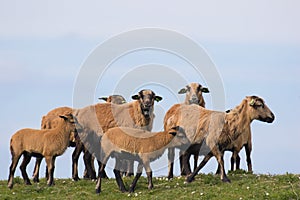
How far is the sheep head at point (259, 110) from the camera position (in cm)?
2180

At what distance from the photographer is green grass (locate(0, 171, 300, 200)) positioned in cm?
1789

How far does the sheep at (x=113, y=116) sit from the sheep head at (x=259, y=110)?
3115 millimetres

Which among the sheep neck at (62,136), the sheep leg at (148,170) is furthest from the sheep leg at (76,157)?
the sheep leg at (148,170)

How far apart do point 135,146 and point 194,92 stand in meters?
5.67

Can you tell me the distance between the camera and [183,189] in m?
19.1

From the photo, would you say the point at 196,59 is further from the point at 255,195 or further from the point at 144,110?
the point at 255,195

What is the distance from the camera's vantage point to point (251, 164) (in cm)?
2359

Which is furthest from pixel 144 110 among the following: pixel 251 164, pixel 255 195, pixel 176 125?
pixel 255 195

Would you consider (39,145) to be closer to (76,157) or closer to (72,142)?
(76,157)

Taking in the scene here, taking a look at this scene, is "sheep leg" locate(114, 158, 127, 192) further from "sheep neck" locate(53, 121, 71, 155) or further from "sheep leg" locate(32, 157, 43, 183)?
"sheep leg" locate(32, 157, 43, 183)

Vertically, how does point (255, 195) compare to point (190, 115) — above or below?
below

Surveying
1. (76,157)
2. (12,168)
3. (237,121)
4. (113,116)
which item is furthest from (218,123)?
(12,168)

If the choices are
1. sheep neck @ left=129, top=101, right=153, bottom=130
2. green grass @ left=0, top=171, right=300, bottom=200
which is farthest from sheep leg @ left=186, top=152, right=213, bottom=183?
sheep neck @ left=129, top=101, right=153, bottom=130

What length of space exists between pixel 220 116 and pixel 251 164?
9.96ft
